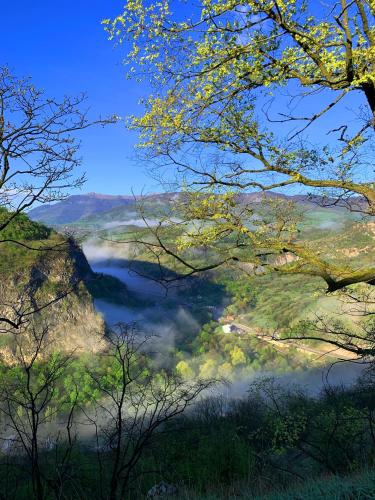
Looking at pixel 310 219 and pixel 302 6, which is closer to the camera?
pixel 302 6

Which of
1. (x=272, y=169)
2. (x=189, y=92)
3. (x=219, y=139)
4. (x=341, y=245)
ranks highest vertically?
(x=189, y=92)

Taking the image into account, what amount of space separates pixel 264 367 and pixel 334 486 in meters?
131

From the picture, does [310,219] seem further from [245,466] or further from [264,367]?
[264,367]

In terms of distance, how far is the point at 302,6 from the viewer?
7.41 meters

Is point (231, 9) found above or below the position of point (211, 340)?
below

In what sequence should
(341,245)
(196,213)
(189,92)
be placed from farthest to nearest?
(341,245)
(196,213)
(189,92)

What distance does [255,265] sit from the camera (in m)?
8.74

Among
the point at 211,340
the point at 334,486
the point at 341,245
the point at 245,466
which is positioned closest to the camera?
the point at 334,486

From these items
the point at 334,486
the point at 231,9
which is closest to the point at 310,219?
the point at 231,9

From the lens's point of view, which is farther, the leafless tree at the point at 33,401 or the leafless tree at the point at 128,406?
the leafless tree at the point at 128,406

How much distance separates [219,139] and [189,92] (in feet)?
3.86

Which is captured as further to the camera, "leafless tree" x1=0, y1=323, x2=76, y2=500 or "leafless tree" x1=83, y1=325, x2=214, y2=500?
"leafless tree" x1=83, y1=325, x2=214, y2=500

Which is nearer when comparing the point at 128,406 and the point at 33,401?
the point at 33,401

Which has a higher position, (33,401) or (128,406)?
(33,401)
